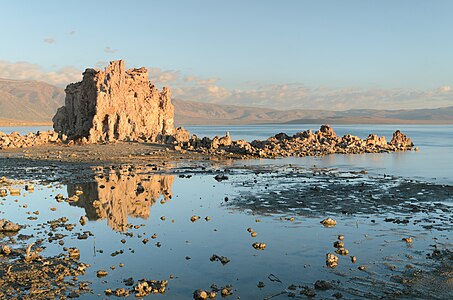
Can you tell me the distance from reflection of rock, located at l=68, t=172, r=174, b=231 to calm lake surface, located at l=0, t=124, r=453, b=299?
64 mm

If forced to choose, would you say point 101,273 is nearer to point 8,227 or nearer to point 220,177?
point 8,227

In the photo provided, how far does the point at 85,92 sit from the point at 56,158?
2629cm

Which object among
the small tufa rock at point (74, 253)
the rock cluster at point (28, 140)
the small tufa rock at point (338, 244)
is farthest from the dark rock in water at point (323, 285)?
the rock cluster at point (28, 140)

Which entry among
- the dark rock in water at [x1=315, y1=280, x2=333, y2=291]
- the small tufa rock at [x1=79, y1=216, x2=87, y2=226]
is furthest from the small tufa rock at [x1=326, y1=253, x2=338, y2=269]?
the small tufa rock at [x1=79, y1=216, x2=87, y2=226]

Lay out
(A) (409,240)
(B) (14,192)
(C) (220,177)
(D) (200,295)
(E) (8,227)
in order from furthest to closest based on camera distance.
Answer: (C) (220,177) → (B) (14,192) → (E) (8,227) → (A) (409,240) → (D) (200,295)

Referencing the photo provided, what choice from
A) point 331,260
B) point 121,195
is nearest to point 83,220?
point 121,195

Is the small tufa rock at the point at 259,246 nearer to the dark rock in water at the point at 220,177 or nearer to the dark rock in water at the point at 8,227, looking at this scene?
the dark rock in water at the point at 8,227

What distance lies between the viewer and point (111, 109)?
64.5 metres

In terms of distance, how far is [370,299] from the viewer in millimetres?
10578

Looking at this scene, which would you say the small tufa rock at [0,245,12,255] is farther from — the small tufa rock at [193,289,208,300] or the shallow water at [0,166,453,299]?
the small tufa rock at [193,289,208,300]

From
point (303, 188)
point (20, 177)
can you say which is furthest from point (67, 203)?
point (303, 188)

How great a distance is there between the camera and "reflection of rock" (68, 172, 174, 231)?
19.8 meters

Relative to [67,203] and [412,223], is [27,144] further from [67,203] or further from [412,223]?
[412,223]

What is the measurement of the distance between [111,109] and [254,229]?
51.1 meters
